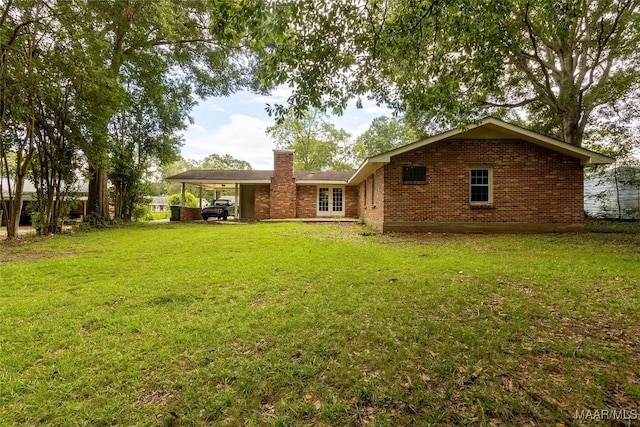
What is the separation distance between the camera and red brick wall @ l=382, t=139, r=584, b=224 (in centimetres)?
1034

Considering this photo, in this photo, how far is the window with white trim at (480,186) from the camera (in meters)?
10.7

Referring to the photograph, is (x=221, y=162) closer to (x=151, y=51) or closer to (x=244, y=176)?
(x=244, y=176)

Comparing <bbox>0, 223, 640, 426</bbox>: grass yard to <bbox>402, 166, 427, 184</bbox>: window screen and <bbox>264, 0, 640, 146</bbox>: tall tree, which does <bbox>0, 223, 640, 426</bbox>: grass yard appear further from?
<bbox>402, 166, 427, 184</bbox>: window screen

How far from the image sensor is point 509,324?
3156mm

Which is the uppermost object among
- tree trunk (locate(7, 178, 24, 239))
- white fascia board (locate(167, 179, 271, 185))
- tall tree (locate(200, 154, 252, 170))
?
tall tree (locate(200, 154, 252, 170))

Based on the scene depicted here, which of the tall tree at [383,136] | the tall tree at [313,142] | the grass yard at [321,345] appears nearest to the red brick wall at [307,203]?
the grass yard at [321,345]

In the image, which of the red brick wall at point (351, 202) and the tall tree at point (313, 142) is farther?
the tall tree at point (313, 142)

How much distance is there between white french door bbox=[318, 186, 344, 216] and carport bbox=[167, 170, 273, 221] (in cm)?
352

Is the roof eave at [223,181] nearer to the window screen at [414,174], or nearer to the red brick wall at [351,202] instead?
the red brick wall at [351,202]

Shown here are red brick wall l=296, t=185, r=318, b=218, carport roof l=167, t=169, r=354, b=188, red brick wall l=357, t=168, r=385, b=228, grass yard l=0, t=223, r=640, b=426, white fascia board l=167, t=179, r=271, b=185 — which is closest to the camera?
grass yard l=0, t=223, r=640, b=426

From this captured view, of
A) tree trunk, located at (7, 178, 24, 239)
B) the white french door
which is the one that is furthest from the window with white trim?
tree trunk, located at (7, 178, 24, 239)

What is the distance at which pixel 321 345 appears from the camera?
2.79 metres

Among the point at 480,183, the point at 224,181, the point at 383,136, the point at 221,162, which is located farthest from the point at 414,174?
the point at 221,162

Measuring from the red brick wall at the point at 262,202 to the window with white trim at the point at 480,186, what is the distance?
1189 centimetres
